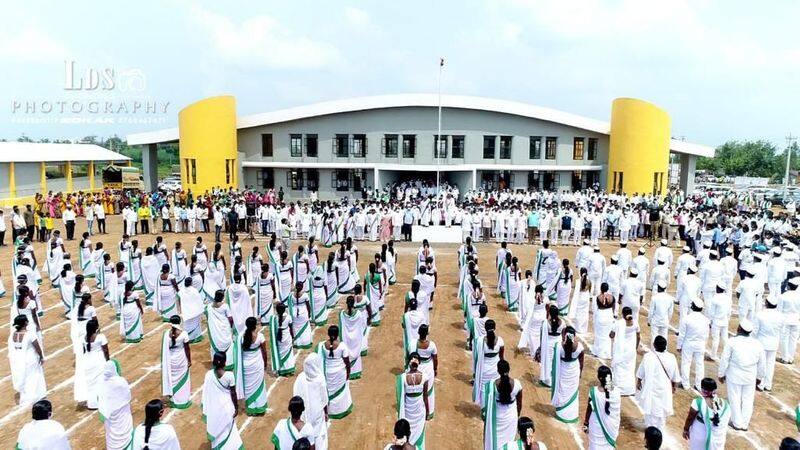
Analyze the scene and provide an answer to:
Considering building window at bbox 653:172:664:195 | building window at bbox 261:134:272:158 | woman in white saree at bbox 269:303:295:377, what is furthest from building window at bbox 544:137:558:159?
woman in white saree at bbox 269:303:295:377

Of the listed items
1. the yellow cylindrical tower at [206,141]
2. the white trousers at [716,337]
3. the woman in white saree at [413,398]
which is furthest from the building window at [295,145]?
the woman in white saree at [413,398]

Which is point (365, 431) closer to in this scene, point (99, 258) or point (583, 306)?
point (583, 306)

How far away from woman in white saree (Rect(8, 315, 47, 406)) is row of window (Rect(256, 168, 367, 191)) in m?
27.1

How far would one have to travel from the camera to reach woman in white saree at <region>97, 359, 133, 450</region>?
6363 mm

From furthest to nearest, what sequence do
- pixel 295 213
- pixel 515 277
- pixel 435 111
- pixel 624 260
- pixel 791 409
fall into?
pixel 435 111 → pixel 295 213 → pixel 624 260 → pixel 515 277 → pixel 791 409

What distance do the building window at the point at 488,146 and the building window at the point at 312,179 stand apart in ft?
35.1

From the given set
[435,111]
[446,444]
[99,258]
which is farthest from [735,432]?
[435,111]

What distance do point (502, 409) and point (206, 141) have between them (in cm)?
2999

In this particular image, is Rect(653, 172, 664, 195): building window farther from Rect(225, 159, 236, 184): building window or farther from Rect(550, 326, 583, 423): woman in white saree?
Rect(550, 326, 583, 423): woman in white saree

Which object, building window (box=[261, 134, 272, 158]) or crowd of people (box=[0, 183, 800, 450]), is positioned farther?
building window (box=[261, 134, 272, 158])

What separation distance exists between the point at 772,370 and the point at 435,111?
87.9 feet

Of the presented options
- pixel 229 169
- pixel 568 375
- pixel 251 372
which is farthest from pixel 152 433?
pixel 229 169

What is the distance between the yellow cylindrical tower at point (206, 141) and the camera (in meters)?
32.5

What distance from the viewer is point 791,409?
27.5ft
